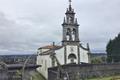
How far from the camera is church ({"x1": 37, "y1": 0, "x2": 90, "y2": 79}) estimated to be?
65594mm

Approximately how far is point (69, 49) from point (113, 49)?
35.5ft

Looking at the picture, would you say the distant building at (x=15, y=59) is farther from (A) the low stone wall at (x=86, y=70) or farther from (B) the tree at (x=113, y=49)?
(B) the tree at (x=113, y=49)

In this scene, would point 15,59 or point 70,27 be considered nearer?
point 15,59

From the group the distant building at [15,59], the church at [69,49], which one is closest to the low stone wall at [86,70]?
the distant building at [15,59]

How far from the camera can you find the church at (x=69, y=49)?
65.6 meters

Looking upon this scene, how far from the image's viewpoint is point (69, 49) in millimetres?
68438

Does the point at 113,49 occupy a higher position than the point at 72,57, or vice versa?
the point at 113,49

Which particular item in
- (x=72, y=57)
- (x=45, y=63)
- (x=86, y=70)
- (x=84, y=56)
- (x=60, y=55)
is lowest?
(x=86, y=70)

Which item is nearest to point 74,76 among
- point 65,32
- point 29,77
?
point 29,77

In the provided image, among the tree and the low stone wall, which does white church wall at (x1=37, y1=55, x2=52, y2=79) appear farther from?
the low stone wall

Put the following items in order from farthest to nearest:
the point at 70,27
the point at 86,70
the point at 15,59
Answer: the point at 70,27, the point at 86,70, the point at 15,59

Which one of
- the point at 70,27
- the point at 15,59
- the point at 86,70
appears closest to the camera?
the point at 15,59

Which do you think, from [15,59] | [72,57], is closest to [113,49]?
[72,57]

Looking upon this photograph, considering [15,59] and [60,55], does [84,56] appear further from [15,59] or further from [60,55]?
[15,59]
